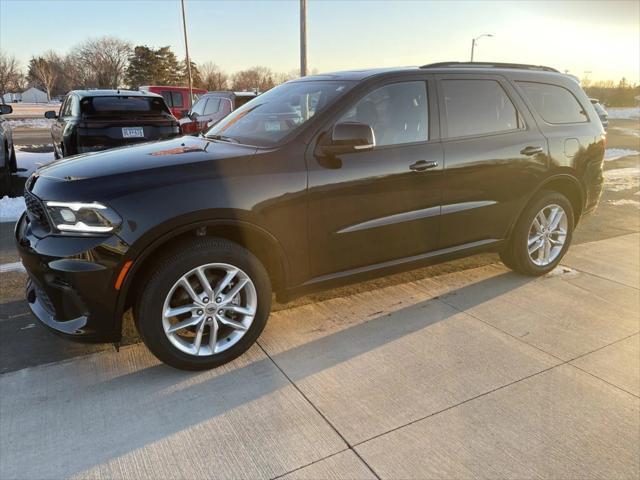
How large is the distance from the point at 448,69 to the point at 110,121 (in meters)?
5.98

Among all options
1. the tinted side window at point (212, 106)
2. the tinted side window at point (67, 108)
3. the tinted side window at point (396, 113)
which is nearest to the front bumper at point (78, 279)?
the tinted side window at point (396, 113)

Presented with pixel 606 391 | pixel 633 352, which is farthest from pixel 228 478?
pixel 633 352

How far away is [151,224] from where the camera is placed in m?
2.70

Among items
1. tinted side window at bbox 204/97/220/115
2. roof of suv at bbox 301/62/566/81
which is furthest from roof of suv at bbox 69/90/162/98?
roof of suv at bbox 301/62/566/81

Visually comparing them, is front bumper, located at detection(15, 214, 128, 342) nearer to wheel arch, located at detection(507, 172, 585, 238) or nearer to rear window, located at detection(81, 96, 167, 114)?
wheel arch, located at detection(507, 172, 585, 238)

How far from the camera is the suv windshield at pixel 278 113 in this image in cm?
344

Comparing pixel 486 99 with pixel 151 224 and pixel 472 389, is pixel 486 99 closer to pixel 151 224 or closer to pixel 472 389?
pixel 472 389

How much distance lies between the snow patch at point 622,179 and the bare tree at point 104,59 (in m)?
69.5

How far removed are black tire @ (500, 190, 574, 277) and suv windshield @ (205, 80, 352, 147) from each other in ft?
6.97

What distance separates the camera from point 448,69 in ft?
13.0

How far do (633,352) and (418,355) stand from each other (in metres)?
1.52

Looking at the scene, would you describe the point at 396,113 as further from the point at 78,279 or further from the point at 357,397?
the point at 78,279

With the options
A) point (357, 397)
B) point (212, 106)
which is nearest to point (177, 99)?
point (212, 106)

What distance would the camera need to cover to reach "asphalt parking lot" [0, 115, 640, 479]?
2.36m
